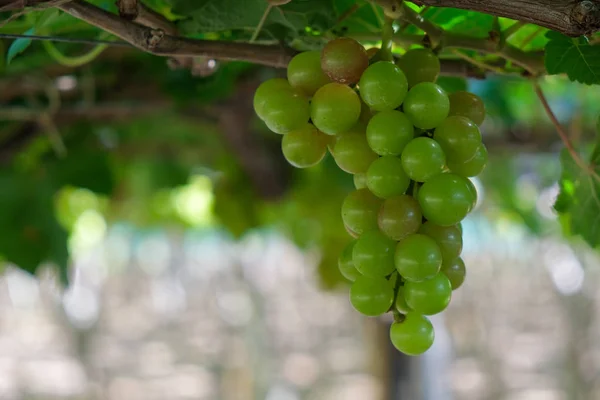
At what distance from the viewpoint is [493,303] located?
412 cm

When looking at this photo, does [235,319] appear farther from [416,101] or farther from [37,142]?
[416,101]

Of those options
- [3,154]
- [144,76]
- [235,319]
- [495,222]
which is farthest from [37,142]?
[235,319]

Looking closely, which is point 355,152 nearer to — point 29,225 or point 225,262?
point 29,225

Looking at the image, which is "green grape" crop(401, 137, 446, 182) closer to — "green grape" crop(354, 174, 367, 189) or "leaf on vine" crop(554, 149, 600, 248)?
"green grape" crop(354, 174, 367, 189)

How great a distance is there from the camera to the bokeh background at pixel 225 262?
1.26m

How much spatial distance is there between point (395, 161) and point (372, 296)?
77 mm

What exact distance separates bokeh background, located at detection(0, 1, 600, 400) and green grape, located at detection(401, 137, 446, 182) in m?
0.72

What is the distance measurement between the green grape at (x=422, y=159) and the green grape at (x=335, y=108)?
4 centimetres

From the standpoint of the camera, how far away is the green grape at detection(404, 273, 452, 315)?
1.20ft

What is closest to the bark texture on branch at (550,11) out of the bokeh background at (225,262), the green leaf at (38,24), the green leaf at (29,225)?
the green leaf at (38,24)

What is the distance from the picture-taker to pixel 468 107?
414mm

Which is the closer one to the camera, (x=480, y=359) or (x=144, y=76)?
(x=144, y=76)

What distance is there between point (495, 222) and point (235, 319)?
2.50 meters

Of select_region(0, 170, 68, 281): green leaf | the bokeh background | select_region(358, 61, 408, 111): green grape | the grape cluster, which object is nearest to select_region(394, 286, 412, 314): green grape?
the grape cluster
